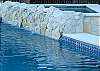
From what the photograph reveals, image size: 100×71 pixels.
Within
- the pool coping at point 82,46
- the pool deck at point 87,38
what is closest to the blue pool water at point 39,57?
the pool coping at point 82,46

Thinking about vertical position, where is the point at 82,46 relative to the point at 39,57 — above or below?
above

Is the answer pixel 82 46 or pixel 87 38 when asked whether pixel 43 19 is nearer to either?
pixel 87 38

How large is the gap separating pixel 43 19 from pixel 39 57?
3.69m

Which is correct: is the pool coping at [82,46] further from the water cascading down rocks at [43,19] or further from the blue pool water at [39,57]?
the water cascading down rocks at [43,19]

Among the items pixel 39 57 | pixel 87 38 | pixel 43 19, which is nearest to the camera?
pixel 39 57

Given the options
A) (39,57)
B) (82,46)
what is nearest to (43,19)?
(82,46)

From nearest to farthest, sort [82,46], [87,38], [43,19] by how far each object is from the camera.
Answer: [82,46], [87,38], [43,19]

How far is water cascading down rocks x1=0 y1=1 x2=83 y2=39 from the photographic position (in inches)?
387

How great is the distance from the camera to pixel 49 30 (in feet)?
34.7

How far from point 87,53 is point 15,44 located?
7.17ft

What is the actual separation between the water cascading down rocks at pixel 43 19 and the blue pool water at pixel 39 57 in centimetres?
53

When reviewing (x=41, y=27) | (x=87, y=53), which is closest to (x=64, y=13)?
(x=41, y=27)

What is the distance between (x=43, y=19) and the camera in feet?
36.4

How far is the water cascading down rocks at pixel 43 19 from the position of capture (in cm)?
984
